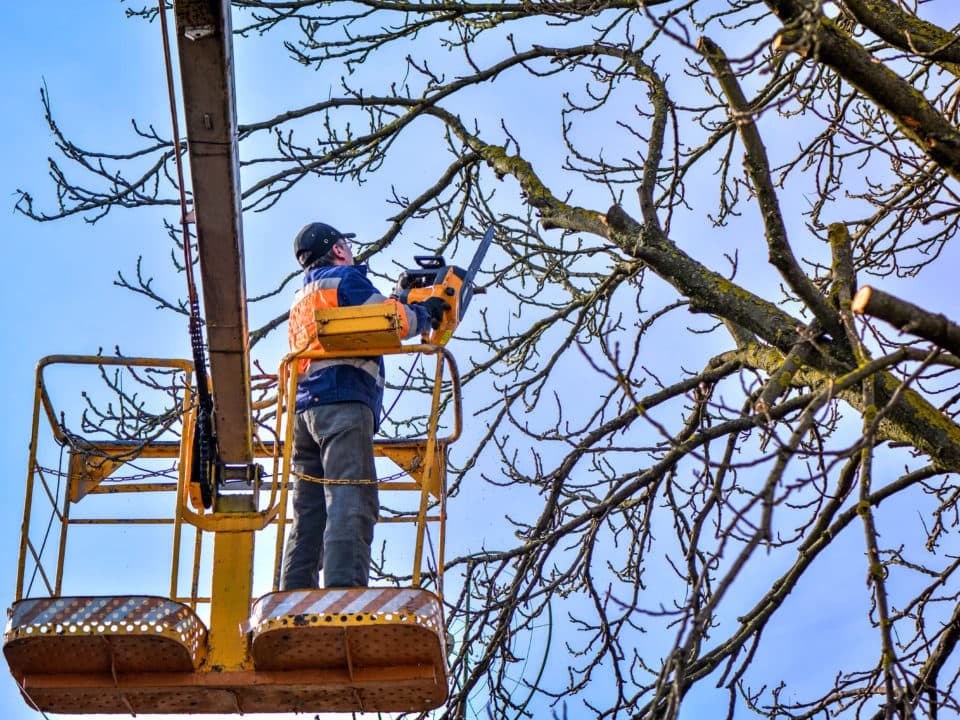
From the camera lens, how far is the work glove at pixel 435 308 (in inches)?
308

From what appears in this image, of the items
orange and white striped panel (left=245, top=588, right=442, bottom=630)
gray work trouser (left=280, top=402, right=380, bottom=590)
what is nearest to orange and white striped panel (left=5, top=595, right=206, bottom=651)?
orange and white striped panel (left=245, top=588, right=442, bottom=630)

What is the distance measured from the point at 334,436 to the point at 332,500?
0.35 meters

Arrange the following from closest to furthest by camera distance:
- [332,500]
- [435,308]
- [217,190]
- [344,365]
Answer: [217,190] → [332,500] → [344,365] → [435,308]

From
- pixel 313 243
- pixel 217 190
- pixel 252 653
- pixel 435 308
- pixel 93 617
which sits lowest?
pixel 252 653

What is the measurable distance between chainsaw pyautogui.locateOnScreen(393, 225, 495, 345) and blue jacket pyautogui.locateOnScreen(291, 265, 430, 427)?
0.22 metres

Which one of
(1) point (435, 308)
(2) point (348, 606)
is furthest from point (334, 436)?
(2) point (348, 606)

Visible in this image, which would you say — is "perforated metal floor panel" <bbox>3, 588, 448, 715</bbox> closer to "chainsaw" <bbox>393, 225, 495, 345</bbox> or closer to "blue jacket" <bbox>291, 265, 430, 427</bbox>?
"blue jacket" <bbox>291, 265, 430, 427</bbox>

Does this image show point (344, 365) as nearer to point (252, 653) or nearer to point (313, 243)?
point (313, 243)

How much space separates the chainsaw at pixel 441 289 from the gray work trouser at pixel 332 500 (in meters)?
0.62

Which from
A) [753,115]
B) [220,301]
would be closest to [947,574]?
[753,115]

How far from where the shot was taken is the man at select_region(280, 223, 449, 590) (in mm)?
7277

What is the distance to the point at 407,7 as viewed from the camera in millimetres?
8875

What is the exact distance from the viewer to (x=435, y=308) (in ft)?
25.7

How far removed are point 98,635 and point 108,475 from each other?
146cm
